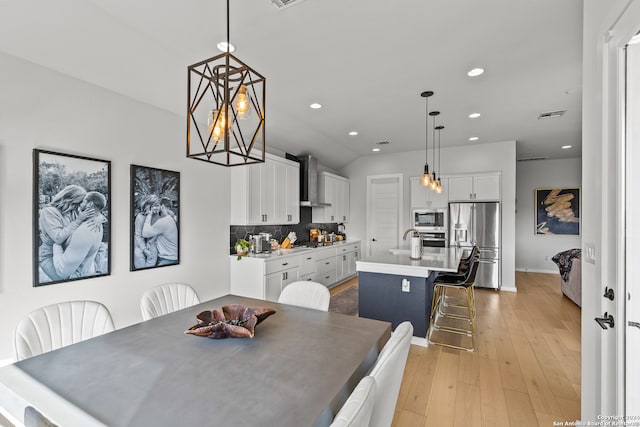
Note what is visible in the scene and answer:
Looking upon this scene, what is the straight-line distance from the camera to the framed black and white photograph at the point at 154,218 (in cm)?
297

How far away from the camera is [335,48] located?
8.38 ft

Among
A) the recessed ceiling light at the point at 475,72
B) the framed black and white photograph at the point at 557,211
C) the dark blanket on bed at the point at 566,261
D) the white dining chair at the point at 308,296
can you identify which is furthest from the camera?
the framed black and white photograph at the point at 557,211

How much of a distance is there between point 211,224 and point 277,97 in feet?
5.88

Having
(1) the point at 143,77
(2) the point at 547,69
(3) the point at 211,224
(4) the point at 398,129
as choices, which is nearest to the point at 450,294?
(4) the point at 398,129

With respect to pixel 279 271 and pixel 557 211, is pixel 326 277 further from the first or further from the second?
pixel 557 211

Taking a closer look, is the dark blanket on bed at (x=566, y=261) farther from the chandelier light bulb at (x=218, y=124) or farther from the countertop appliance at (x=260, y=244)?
the chandelier light bulb at (x=218, y=124)

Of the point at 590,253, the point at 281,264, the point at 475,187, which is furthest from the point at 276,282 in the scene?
the point at 475,187

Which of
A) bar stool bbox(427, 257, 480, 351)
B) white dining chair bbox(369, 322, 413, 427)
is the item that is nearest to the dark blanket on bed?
bar stool bbox(427, 257, 480, 351)

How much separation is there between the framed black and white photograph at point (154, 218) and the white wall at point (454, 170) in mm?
4316

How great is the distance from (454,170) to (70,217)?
19.5 ft

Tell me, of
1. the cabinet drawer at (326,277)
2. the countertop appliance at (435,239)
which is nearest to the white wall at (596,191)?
the cabinet drawer at (326,277)

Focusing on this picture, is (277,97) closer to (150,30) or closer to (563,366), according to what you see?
(150,30)

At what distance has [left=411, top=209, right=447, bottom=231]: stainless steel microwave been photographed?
5.88 m

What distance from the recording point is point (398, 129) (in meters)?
4.89
